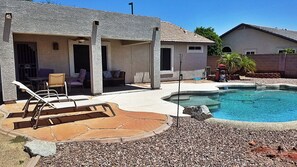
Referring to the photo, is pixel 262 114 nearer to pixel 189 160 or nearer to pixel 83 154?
pixel 189 160

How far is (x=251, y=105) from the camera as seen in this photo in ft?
35.9

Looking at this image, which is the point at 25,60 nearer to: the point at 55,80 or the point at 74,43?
the point at 74,43

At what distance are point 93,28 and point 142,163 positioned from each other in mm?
8287

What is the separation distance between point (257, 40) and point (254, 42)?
0.47 meters

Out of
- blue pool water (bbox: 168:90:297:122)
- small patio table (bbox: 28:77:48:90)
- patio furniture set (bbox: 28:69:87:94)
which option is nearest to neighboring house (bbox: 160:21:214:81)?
blue pool water (bbox: 168:90:297:122)

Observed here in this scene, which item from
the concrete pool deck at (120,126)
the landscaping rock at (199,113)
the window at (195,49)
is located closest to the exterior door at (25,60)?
the concrete pool deck at (120,126)

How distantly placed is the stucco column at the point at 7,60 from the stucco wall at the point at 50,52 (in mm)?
3594

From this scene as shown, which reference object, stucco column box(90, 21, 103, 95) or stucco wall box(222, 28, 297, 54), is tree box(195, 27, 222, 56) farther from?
stucco column box(90, 21, 103, 95)

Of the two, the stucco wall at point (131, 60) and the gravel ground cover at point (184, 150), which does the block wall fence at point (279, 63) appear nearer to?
the stucco wall at point (131, 60)

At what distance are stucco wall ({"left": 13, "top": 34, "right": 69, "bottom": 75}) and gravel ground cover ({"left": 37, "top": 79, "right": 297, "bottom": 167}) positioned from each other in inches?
369

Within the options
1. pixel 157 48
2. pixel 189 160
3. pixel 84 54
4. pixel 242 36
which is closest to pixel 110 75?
pixel 84 54

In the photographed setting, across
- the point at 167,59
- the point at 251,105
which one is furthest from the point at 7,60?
the point at 167,59

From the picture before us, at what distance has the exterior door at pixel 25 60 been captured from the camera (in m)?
12.3

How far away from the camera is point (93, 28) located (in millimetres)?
10781
